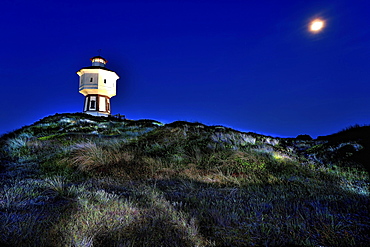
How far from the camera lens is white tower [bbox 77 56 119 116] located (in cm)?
4078

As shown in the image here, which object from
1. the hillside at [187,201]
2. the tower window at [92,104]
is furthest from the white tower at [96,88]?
the hillside at [187,201]

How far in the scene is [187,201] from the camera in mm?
3268

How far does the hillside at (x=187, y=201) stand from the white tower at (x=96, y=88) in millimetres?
37022

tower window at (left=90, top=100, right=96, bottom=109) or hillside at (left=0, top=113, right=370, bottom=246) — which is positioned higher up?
tower window at (left=90, top=100, right=96, bottom=109)

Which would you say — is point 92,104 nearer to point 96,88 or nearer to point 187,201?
point 96,88

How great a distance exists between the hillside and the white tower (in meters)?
37.0

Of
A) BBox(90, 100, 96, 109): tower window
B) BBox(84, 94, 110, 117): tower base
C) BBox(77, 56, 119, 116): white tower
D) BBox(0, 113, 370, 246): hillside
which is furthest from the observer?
BBox(90, 100, 96, 109): tower window

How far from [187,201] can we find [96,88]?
137ft

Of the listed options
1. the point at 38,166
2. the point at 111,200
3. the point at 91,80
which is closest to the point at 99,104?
the point at 91,80

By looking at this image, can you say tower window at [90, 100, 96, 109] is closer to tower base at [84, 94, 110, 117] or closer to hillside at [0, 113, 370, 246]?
tower base at [84, 94, 110, 117]

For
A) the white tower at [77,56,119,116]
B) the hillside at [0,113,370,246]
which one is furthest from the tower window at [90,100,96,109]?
the hillside at [0,113,370,246]

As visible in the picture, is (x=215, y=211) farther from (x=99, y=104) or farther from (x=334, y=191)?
(x=99, y=104)

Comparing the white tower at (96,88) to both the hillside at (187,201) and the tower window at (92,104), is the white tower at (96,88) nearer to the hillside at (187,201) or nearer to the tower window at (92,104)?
the tower window at (92,104)

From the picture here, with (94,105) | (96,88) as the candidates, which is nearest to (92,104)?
(94,105)
